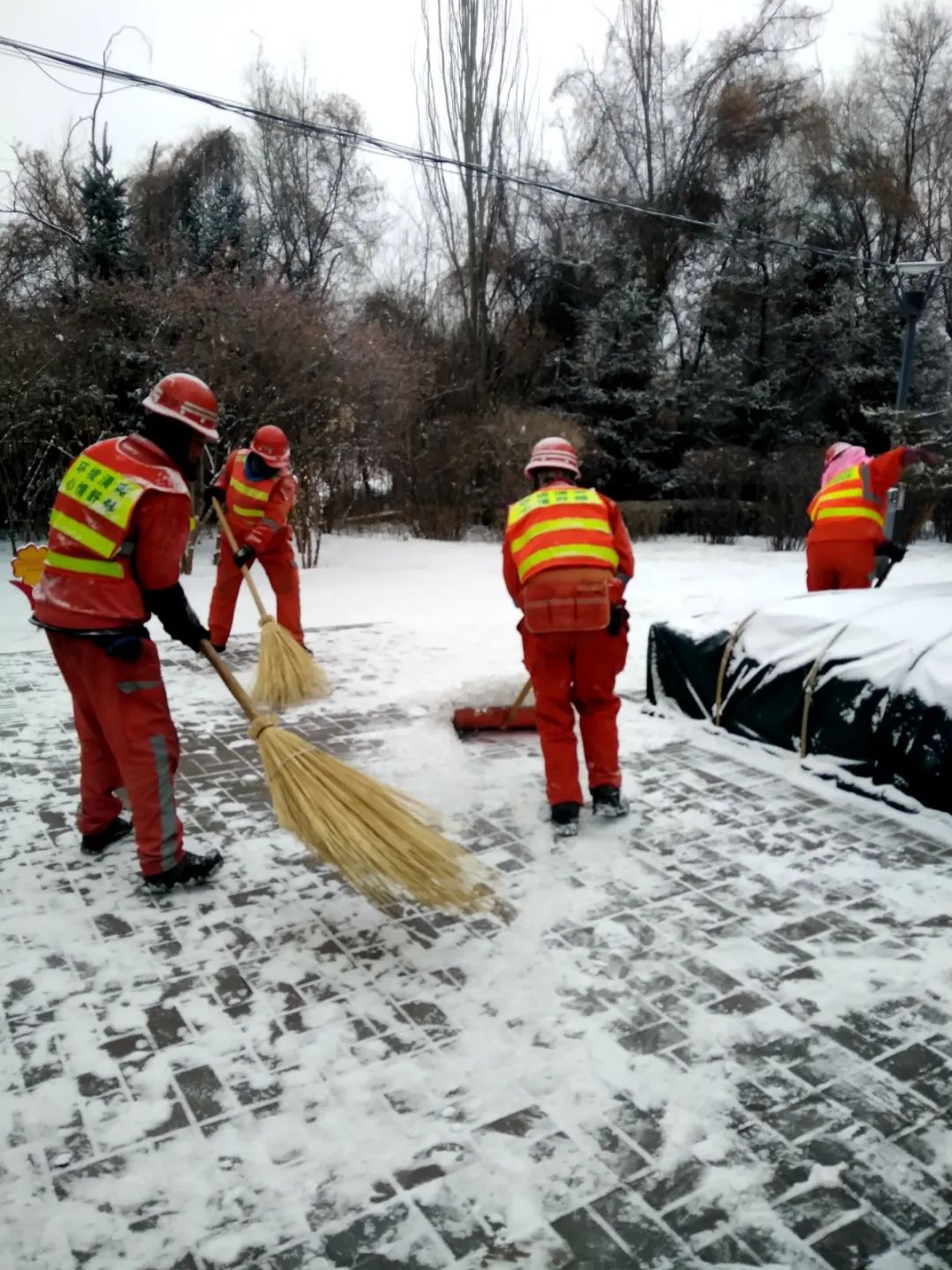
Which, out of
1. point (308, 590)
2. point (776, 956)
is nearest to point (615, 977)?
point (776, 956)

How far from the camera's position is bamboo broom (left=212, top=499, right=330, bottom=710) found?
5.52 m

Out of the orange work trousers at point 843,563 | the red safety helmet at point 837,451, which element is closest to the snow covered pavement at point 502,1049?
the orange work trousers at point 843,563

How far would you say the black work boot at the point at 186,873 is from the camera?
10.6ft

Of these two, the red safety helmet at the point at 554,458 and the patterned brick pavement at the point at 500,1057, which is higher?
the red safety helmet at the point at 554,458

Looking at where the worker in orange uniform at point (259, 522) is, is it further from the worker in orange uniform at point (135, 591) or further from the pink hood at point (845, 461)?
the pink hood at point (845, 461)

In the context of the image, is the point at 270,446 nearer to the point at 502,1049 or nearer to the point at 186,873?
the point at 186,873

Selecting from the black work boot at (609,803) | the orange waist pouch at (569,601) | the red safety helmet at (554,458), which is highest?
the red safety helmet at (554,458)

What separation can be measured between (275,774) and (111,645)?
68 centimetres

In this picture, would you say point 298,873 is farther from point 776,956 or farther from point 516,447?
point 516,447

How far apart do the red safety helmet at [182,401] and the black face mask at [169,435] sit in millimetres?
26

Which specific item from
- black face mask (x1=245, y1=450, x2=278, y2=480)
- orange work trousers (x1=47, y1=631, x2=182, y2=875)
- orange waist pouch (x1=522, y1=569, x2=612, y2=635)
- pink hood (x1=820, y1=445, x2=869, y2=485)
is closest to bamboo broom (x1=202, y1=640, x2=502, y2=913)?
orange work trousers (x1=47, y1=631, x2=182, y2=875)

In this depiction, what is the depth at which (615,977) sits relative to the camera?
274cm

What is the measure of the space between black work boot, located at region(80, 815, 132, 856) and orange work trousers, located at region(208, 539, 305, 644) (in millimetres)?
2806

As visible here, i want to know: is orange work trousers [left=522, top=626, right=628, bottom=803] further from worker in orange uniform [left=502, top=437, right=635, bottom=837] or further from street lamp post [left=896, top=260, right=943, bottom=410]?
street lamp post [left=896, top=260, right=943, bottom=410]
